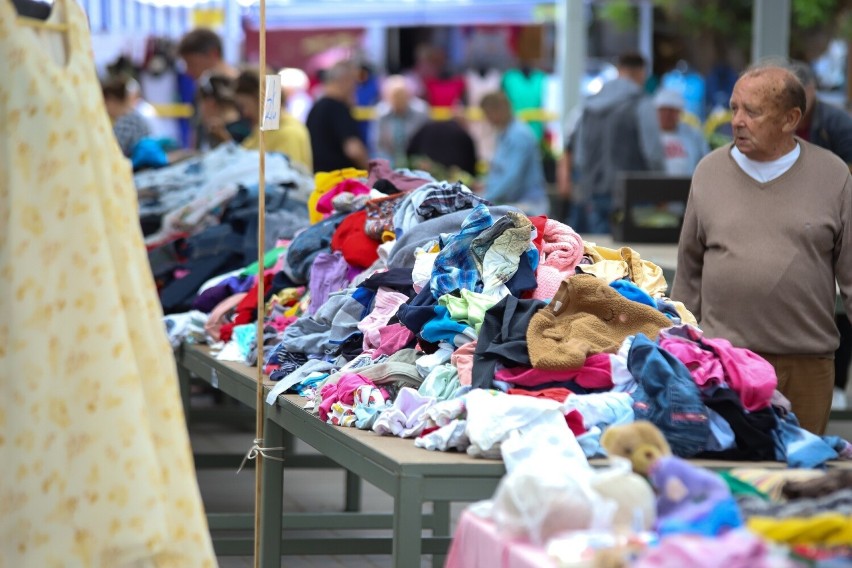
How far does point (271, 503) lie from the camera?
14.7 ft

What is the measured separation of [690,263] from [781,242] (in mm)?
426

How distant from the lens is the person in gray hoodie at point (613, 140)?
10.1m

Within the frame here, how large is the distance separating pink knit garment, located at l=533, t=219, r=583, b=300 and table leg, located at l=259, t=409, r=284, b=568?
1.00m

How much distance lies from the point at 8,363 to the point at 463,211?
223cm

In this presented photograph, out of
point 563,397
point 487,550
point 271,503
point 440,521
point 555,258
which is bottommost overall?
point 440,521

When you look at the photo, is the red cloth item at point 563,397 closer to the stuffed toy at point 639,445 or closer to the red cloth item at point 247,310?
the stuffed toy at point 639,445

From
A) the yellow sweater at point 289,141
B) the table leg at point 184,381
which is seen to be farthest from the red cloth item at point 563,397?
the yellow sweater at point 289,141

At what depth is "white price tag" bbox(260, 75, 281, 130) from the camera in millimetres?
4312

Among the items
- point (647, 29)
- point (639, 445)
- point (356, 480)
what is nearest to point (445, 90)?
point (647, 29)

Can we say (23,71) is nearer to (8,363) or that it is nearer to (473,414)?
(8,363)

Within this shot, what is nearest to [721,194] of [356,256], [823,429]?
[823,429]

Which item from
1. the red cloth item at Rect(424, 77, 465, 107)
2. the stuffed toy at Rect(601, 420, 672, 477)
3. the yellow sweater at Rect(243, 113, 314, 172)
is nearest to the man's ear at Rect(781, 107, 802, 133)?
the stuffed toy at Rect(601, 420, 672, 477)

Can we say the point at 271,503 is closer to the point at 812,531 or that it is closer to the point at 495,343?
the point at 495,343

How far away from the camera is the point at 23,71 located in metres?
2.89
